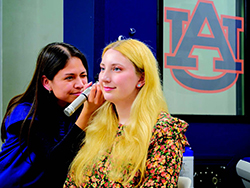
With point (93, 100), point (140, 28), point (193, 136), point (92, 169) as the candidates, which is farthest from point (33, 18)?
point (193, 136)

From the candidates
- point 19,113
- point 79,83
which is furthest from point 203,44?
point 19,113

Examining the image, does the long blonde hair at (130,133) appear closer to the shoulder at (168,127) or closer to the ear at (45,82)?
the shoulder at (168,127)

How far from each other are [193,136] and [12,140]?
1.55 meters

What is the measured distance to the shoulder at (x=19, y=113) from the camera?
4.47 feet

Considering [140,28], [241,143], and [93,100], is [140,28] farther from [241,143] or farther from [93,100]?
[241,143]

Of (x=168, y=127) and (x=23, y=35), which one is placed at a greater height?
(x=23, y=35)

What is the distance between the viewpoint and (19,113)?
4.56 ft

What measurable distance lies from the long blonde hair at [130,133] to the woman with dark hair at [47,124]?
99mm

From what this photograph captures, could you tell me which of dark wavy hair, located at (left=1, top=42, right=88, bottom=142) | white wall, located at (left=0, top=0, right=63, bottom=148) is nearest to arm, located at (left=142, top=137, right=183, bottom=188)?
dark wavy hair, located at (left=1, top=42, right=88, bottom=142)

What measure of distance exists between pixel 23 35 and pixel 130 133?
153 cm

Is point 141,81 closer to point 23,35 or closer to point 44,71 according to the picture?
point 44,71

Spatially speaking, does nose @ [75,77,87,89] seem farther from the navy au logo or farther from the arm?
the navy au logo

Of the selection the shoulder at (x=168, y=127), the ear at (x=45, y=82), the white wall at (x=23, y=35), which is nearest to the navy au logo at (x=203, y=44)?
the white wall at (x=23, y=35)

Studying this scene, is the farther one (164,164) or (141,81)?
(141,81)
